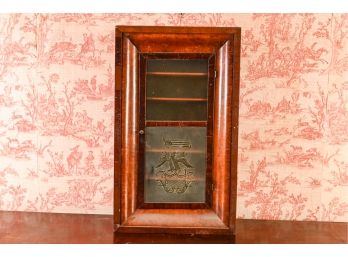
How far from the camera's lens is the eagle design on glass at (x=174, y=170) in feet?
6.27

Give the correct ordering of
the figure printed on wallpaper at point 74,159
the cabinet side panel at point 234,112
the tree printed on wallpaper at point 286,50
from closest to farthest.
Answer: the cabinet side panel at point 234,112 < the tree printed on wallpaper at point 286,50 < the figure printed on wallpaper at point 74,159

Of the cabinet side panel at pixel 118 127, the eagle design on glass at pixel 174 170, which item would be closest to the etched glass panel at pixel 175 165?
the eagle design on glass at pixel 174 170

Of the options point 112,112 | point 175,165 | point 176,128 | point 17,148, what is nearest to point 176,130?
point 176,128

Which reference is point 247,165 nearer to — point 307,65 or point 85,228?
point 307,65

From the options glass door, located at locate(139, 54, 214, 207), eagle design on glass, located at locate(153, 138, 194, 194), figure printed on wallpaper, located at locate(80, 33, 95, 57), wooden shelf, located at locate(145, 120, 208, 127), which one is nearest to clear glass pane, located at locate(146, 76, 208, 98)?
glass door, located at locate(139, 54, 214, 207)

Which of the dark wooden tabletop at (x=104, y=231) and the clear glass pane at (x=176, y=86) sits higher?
the clear glass pane at (x=176, y=86)

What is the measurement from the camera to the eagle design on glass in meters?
1.91

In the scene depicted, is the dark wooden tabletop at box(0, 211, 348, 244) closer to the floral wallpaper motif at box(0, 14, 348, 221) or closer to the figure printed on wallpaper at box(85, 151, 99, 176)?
the floral wallpaper motif at box(0, 14, 348, 221)

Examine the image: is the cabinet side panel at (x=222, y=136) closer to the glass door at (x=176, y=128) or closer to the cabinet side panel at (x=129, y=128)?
the glass door at (x=176, y=128)

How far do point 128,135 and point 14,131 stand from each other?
3.09 ft

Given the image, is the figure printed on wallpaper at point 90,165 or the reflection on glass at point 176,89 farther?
the figure printed on wallpaper at point 90,165

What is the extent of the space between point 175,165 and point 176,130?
0.60 ft

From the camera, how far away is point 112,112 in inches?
91.8

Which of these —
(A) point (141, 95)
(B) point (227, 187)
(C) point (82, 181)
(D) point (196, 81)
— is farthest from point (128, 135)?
(C) point (82, 181)
